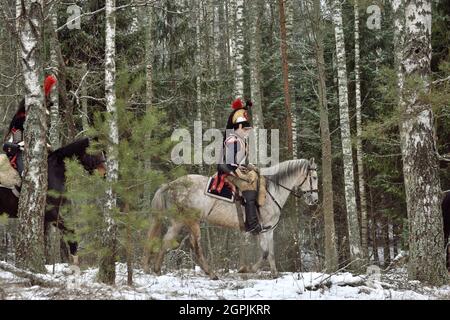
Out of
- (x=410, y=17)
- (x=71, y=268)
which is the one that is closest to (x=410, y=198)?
(x=410, y=17)

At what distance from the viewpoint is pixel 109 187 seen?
303 inches

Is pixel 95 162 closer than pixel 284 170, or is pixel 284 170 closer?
pixel 95 162

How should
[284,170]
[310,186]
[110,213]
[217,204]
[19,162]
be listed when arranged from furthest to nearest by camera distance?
[310,186]
[284,170]
[217,204]
[19,162]
[110,213]

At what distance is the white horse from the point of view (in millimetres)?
9703

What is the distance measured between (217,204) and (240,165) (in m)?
0.86

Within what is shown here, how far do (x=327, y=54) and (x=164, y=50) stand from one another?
20.7 feet

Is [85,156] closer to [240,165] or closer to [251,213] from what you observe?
[240,165]

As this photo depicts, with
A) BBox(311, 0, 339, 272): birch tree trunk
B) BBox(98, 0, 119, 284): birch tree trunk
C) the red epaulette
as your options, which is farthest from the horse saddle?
BBox(311, 0, 339, 272): birch tree trunk

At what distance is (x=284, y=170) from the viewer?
1139 cm

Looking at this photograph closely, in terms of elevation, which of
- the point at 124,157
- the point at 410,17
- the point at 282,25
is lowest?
the point at 124,157

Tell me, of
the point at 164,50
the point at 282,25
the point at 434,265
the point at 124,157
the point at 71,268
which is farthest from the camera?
the point at 164,50

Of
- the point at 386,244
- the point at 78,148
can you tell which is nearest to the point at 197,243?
the point at 78,148
